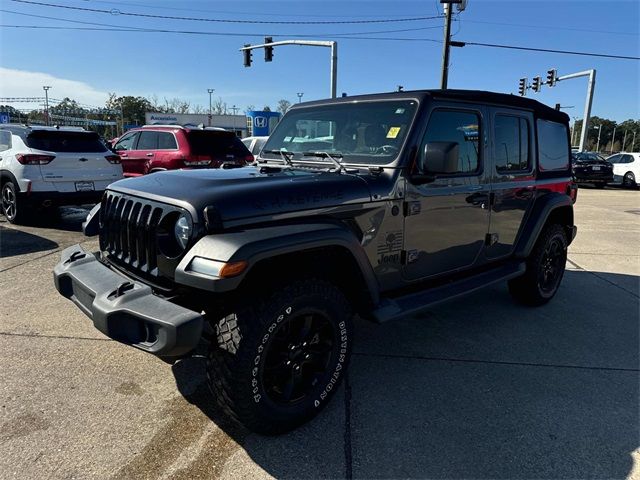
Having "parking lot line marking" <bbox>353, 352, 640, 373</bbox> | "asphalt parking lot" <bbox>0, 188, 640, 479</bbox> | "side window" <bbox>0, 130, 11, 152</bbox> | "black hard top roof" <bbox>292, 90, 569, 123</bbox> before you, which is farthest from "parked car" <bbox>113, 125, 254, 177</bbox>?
"parking lot line marking" <bbox>353, 352, 640, 373</bbox>

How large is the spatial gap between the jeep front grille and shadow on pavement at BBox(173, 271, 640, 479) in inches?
36.6

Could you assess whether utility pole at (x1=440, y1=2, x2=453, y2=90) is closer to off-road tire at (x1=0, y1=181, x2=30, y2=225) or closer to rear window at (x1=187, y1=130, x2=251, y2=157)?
→ rear window at (x1=187, y1=130, x2=251, y2=157)

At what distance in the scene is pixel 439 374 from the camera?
341cm

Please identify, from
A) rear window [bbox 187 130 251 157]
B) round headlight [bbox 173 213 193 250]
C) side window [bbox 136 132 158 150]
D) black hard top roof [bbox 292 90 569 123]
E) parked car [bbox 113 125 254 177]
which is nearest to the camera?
round headlight [bbox 173 213 193 250]

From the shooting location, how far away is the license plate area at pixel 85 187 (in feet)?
25.9

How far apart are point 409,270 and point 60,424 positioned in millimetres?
2392

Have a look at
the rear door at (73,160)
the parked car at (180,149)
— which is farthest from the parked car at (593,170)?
the rear door at (73,160)

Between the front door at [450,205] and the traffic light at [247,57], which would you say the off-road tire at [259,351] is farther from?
the traffic light at [247,57]

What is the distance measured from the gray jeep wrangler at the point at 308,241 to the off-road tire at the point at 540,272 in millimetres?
340

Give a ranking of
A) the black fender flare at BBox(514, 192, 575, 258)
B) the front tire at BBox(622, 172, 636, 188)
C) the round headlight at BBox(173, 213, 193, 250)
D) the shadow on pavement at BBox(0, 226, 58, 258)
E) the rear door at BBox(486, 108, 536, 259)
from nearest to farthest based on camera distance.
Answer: the round headlight at BBox(173, 213, 193, 250) → the rear door at BBox(486, 108, 536, 259) → the black fender flare at BBox(514, 192, 575, 258) → the shadow on pavement at BBox(0, 226, 58, 258) → the front tire at BBox(622, 172, 636, 188)

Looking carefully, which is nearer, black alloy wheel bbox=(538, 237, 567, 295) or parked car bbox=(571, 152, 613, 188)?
black alloy wheel bbox=(538, 237, 567, 295)

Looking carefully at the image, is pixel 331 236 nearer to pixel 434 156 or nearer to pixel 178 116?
pixel 434 156

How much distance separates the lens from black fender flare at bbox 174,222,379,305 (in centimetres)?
224

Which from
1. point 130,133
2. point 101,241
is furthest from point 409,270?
point 130,133
